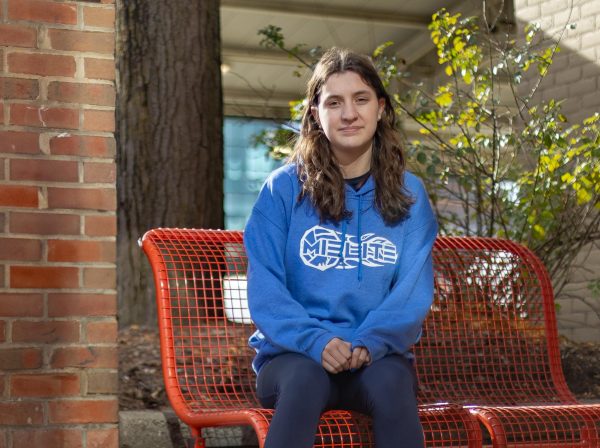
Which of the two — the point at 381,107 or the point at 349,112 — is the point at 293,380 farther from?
the point at 381,107

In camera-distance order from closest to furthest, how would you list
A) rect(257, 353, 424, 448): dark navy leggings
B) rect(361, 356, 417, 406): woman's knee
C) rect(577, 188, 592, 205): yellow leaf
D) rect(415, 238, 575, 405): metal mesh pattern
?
rect(257, 353, 424, 448): dark navy leggings → rect(361, 356, 417, 406): woman's knee → rect(415, 238, 575, 405): metal mesh pattern → rect(577, 188, 592, 205): yellow leaf

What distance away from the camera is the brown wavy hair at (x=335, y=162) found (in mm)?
3047

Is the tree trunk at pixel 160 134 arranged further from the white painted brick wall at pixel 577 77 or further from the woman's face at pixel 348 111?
the white painted brick wall at pixel 577 77

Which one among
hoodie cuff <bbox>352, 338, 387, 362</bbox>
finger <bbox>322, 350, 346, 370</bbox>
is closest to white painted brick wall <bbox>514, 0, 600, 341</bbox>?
hoodie cuff <bbox>352, 338, 387, 362</bbox>

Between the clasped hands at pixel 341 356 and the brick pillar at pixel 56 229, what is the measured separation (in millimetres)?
668

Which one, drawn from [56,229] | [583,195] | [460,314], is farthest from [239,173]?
[56,229]

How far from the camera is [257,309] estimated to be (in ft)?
9.45

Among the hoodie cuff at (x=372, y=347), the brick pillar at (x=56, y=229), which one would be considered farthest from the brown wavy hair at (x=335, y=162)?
the brick pillar at (x=56, y=229)

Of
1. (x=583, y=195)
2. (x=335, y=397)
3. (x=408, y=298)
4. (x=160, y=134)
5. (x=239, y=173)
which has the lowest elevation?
(x=335, y=397)

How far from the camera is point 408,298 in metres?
2.96

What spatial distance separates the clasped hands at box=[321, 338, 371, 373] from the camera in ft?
8.91

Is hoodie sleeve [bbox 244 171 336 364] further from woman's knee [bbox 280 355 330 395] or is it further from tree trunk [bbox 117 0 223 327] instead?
tree trunk [bbox 117 0 223 327]

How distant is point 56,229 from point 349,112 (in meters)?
0.92

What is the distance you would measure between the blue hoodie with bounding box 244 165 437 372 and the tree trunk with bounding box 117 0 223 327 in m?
2.21
